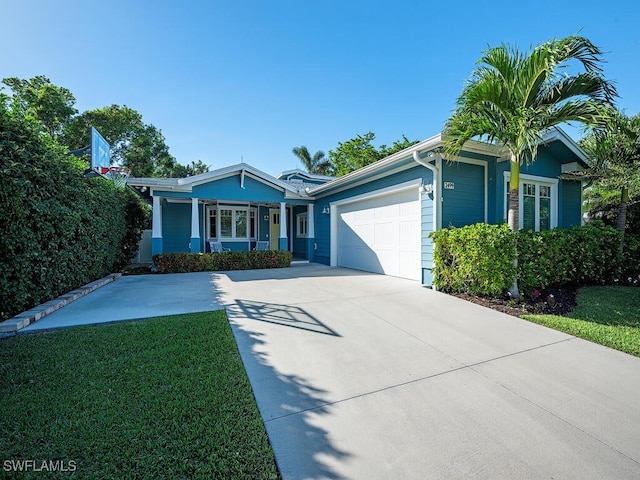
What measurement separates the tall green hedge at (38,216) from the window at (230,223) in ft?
24.4

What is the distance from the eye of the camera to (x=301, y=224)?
16.1 m

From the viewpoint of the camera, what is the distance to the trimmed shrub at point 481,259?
5578 millimetres

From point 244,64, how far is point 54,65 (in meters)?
7.83

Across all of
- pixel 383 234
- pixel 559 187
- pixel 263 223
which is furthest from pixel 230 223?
pixel 559 187

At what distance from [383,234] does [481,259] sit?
3.76 meters

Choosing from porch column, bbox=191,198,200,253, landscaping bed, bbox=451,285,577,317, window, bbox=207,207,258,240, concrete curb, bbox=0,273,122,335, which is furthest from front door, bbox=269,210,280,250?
landscaping bed, bbox=451,285,577,317

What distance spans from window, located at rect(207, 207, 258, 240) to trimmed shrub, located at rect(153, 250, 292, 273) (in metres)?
3.64

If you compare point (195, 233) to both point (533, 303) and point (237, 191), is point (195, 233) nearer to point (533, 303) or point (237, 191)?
point (237, 191)

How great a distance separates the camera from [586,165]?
8.88m

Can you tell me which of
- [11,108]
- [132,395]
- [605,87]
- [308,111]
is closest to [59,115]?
[308,111]

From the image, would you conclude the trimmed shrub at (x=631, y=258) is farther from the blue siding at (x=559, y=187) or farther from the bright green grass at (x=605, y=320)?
the bright green grass at (x=605, y=320)

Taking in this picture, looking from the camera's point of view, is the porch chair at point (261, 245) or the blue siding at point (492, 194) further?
the porch chair at point (261, 245)

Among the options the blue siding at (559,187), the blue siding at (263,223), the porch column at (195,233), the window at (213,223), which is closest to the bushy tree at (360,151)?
the blue siding at (263,223)

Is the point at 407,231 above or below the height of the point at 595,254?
above
